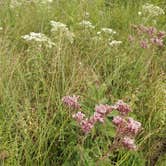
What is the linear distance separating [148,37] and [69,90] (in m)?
1.21

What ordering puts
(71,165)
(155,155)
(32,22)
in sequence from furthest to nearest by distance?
(32,22) < (155,155) < (71,165)

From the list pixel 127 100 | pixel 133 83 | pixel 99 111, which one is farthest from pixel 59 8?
pixel 99 111

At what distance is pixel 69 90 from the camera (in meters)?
2.67

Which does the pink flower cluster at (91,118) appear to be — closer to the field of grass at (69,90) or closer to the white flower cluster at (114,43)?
the field of grass at (69,90)

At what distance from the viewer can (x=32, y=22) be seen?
3859 mm

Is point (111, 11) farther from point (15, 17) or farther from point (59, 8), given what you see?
point (15, 17)

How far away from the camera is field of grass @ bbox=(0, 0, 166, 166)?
2355 mm

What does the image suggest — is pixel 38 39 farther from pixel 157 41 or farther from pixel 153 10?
pixel 153 10

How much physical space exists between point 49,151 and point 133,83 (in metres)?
0.97

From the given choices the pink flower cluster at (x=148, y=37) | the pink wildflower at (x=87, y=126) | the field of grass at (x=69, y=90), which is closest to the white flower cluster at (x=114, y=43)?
the field of grass at (x=69, y=90)

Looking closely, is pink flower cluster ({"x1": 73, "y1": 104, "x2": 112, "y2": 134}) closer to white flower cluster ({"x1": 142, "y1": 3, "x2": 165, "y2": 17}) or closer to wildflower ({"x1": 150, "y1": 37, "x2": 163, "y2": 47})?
wildflower ({"x1": 150, "y1": 37, "x2": 163, "y2": 47})

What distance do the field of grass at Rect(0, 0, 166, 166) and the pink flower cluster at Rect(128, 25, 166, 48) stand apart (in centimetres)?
7

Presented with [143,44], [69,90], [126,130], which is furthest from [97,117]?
[143,44]

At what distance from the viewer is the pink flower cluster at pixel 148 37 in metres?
3.25
